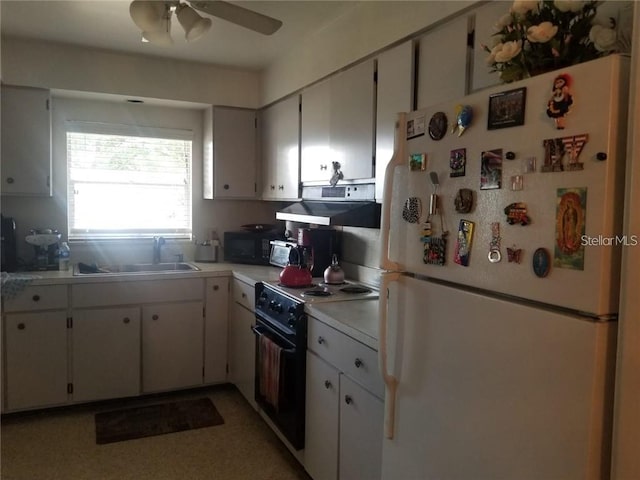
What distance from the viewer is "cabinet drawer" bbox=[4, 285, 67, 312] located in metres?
3.12

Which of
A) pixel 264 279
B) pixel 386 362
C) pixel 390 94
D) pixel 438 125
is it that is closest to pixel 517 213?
pixel 438 125

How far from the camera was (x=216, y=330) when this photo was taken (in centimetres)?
366

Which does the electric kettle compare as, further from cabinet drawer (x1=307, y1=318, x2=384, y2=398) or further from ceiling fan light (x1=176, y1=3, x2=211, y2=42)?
ceiling fan light (x1=176, y1=3, x2=211, y2=42)

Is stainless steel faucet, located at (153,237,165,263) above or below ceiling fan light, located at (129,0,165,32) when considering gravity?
below

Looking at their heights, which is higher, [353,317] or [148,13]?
[148,13]

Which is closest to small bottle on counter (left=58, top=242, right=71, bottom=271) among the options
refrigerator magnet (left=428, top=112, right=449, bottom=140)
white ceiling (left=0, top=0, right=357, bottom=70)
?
white ceiling (left=0, top=0, right=357, bottom=70)

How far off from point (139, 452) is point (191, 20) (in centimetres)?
228

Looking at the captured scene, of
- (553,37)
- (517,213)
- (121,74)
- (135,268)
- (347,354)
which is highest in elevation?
(121,74)

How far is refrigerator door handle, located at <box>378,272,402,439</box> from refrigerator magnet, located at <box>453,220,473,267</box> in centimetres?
30

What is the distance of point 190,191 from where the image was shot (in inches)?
166

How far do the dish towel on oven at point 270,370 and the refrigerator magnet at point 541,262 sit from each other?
1.72m

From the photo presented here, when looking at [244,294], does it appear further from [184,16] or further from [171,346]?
[184,16]

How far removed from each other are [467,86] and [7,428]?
3.26 metres

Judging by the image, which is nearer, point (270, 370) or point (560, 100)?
point (560, 100)
